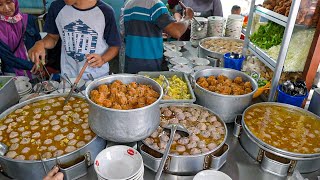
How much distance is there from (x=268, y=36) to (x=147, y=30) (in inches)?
45.5

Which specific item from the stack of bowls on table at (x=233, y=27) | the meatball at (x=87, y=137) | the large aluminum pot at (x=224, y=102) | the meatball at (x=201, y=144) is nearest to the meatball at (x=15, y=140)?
the meatball at (x=87, y=137)

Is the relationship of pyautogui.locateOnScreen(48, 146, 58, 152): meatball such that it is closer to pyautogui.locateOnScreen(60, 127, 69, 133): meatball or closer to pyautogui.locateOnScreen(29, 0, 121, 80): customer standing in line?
pyautogui.locateOnScreen(60, 127, 69, 133): meatball

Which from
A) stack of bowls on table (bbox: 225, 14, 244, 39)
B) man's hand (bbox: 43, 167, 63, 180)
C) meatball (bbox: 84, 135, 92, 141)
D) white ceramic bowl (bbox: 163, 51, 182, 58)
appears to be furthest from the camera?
stack of bowls on table (bbox: 225, 14, 244, 39)

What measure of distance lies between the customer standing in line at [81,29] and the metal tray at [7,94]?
45cm

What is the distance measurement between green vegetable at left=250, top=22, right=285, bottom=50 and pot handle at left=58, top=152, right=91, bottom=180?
1.79 metres

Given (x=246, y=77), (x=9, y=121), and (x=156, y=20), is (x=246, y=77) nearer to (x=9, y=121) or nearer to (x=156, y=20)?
(x=156, y=20)

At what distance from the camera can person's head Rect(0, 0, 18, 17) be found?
103 inches

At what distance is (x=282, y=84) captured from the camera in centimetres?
190

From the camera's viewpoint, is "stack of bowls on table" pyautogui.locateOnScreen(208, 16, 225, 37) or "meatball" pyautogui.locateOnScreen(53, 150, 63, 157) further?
"stack of bowls on table" pyautogui.locateOnScreen(208, 16, 225, 37)

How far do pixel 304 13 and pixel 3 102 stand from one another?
2.23m

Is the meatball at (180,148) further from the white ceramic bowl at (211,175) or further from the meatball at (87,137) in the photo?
the meatball at (87,137)

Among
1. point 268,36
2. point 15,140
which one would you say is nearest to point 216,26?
point 268,36

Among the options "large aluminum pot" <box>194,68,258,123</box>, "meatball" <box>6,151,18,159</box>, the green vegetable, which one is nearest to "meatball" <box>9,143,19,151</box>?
"meatball" <box>6,151,18,159</box>

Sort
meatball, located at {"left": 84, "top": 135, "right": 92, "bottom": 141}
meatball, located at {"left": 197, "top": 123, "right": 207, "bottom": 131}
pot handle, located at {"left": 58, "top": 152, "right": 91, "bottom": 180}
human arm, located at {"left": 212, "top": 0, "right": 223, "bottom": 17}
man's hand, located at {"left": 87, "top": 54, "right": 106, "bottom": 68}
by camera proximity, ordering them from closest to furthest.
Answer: pot handle, located at {"left": 58, "top": 152, "right": 91, "bottom": 180}, meatball, located at {"left": 84, "top": 135, "right": 92, "bottom": 141}, meatball, located at {"left": 197, "top": 123, "right": 207, "bottom": 131}, man's hand, located at {"left": 87, "top": 54, "right": 106, "bottom": 68}, human arm, located at {"left": 212, "top": 0, "right": 223, "bottom": 17}
